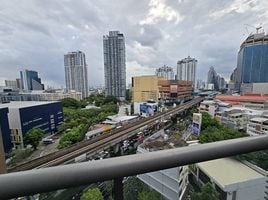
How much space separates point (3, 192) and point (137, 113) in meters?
19.0

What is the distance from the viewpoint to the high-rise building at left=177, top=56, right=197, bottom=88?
40763 millimetres

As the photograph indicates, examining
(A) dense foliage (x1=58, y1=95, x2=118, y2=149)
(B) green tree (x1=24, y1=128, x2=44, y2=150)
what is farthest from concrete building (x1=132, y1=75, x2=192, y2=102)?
(B) green tree (x1=24, y1=128, x2=44, y2=150)

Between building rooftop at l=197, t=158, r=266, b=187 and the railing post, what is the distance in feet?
0.86

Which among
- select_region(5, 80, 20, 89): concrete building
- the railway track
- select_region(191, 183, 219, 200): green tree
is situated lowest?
the railway track

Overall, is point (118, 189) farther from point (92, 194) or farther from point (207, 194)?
point (207, 194)

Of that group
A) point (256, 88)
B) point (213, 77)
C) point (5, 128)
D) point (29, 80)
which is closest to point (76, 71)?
point (29, 80)

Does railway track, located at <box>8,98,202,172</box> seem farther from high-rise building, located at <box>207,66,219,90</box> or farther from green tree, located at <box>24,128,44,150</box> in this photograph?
high-rise building, located at <box>207,66,219,90</box>

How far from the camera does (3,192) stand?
319mm

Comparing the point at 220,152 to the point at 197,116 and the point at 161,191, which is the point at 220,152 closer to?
the point at 161,191

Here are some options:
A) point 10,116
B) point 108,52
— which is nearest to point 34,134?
point 10,116

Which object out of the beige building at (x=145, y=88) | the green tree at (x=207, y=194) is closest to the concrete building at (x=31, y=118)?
the beige building at (x=145, y=88)

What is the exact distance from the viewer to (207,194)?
1.94 ft

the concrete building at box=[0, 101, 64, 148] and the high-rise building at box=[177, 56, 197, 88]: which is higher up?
the high-rise building at box=[177, 56, 197, 88]

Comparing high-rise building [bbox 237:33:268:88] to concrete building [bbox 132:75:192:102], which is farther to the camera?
high-rise building [bbox 237:33:268:88]
